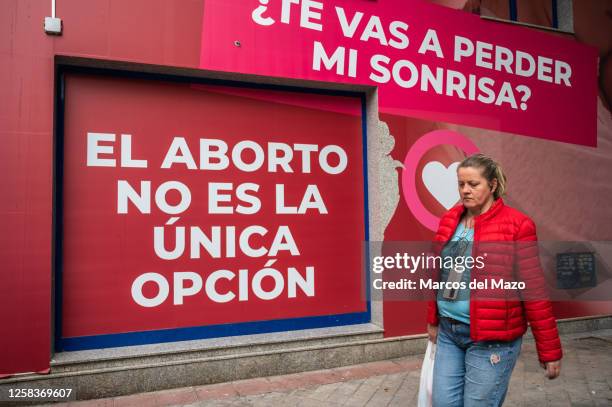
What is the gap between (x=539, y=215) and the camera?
6.24m

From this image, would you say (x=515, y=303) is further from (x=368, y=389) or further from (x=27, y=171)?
(x=27, y=171)

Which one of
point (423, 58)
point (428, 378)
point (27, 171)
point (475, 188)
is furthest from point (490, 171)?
point (27, 171)

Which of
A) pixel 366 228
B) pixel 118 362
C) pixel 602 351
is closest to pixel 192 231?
pixel 118 362

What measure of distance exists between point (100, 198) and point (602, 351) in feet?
19.0

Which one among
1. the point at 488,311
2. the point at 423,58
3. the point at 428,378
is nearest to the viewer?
the point at 488,311

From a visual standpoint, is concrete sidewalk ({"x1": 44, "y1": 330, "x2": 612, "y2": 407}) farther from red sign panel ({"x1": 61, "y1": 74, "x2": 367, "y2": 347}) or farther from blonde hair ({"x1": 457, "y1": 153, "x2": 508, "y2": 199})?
blonde hair ({"x1": 457, "y1": 153, "x2": 508, "y2": 199})

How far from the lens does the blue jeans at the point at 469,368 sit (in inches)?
93.7

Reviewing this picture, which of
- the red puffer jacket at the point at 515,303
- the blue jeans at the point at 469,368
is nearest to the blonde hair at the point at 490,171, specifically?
the red puffer jacket at the point at 515,303

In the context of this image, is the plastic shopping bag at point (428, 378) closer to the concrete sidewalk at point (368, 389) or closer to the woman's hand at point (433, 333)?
the woman's hand at point (433, 333)

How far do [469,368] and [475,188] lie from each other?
0.94 m

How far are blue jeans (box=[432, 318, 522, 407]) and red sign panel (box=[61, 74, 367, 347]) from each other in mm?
2727

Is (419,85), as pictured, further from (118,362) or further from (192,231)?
(118,362)

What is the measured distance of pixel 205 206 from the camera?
4.86 m

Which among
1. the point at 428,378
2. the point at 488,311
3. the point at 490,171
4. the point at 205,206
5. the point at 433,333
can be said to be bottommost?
the point at 428,378
